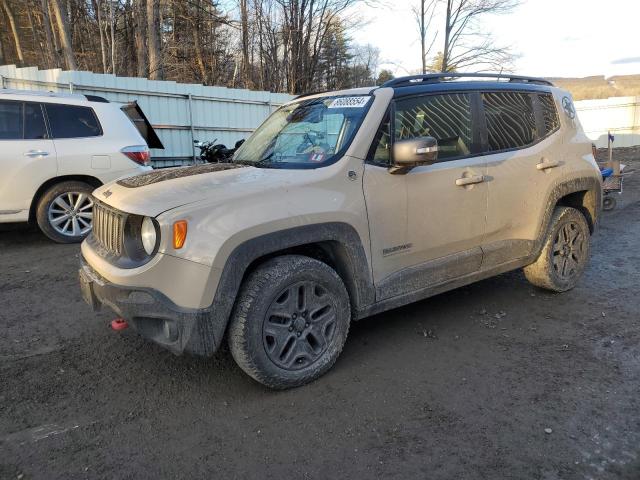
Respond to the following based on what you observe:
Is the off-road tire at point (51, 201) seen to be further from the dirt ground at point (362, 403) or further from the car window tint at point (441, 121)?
the car window tint at point (441, 121)

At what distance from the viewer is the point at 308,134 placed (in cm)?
362

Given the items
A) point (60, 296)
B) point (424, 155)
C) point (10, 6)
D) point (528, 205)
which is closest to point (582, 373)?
point (528, 205)

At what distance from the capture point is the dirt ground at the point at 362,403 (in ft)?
7.91

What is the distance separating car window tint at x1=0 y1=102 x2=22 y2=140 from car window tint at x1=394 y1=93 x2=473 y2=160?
5.31m

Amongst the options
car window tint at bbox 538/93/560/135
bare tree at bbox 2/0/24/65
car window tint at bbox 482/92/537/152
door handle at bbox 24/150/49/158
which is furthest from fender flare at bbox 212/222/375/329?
bare tree at bbox 2/0/24/65

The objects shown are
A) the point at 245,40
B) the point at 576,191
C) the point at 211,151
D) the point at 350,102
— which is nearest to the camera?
the point at 350,102

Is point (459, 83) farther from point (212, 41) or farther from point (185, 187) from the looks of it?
point (212, 41)

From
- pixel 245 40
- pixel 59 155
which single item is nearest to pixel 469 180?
pixel 59 155

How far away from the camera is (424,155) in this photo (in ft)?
10.3

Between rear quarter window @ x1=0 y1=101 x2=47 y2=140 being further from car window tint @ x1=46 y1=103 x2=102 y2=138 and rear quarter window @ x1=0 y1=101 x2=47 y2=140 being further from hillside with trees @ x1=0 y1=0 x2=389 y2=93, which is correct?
hillside with trees @ x1=0 y1=0 x2=389 y2=93

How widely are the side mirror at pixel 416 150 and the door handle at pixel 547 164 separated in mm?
1572

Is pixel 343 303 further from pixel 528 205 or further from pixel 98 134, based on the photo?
pixel 98 134

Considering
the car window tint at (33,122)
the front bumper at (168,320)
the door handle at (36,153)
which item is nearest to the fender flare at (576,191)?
the front bumper at (168,320)

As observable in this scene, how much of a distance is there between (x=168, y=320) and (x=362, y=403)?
1255mm
